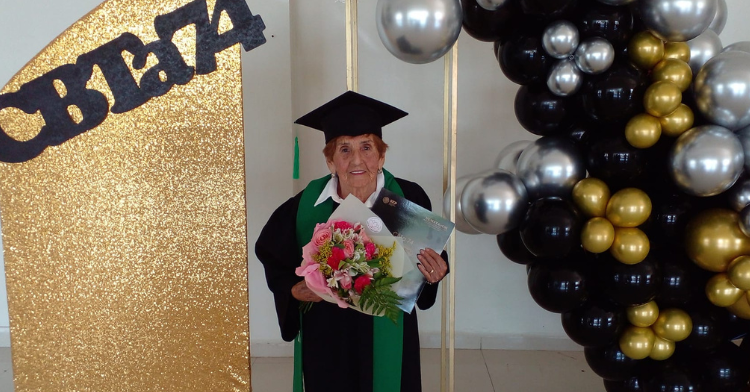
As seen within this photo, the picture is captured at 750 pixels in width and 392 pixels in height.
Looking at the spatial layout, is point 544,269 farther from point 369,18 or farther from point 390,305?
point 369,18

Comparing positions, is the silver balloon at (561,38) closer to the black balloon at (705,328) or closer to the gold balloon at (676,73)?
the gold balloon at (676,73)

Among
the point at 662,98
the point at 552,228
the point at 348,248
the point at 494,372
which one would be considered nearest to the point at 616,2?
the point at 662,98

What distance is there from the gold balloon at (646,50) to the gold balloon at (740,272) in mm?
567

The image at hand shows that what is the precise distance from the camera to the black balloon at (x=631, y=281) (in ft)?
4.59

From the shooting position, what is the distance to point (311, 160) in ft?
9.53

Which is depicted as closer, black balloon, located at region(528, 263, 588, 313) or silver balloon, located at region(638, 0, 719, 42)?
silver balloon, located at region(638, 0, 719, 42)

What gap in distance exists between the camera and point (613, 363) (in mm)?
1537

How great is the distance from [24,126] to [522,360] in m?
2.53

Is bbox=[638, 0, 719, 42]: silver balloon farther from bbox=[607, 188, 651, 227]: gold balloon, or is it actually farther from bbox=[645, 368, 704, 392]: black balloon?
bbox=[645, 368, 704, 392]: black balloon

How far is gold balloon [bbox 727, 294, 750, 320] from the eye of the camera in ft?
4.64

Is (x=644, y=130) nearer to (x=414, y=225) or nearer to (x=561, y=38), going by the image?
(x=561, y=38)

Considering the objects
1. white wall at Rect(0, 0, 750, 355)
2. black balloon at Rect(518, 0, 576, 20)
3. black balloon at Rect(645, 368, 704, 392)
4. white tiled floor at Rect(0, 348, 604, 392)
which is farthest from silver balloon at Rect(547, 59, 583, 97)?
white tiled floor at Rect(0, 348, 604, 392)

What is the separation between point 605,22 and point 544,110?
0.28 meters

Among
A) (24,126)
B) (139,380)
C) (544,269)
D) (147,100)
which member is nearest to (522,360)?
(544,269)
